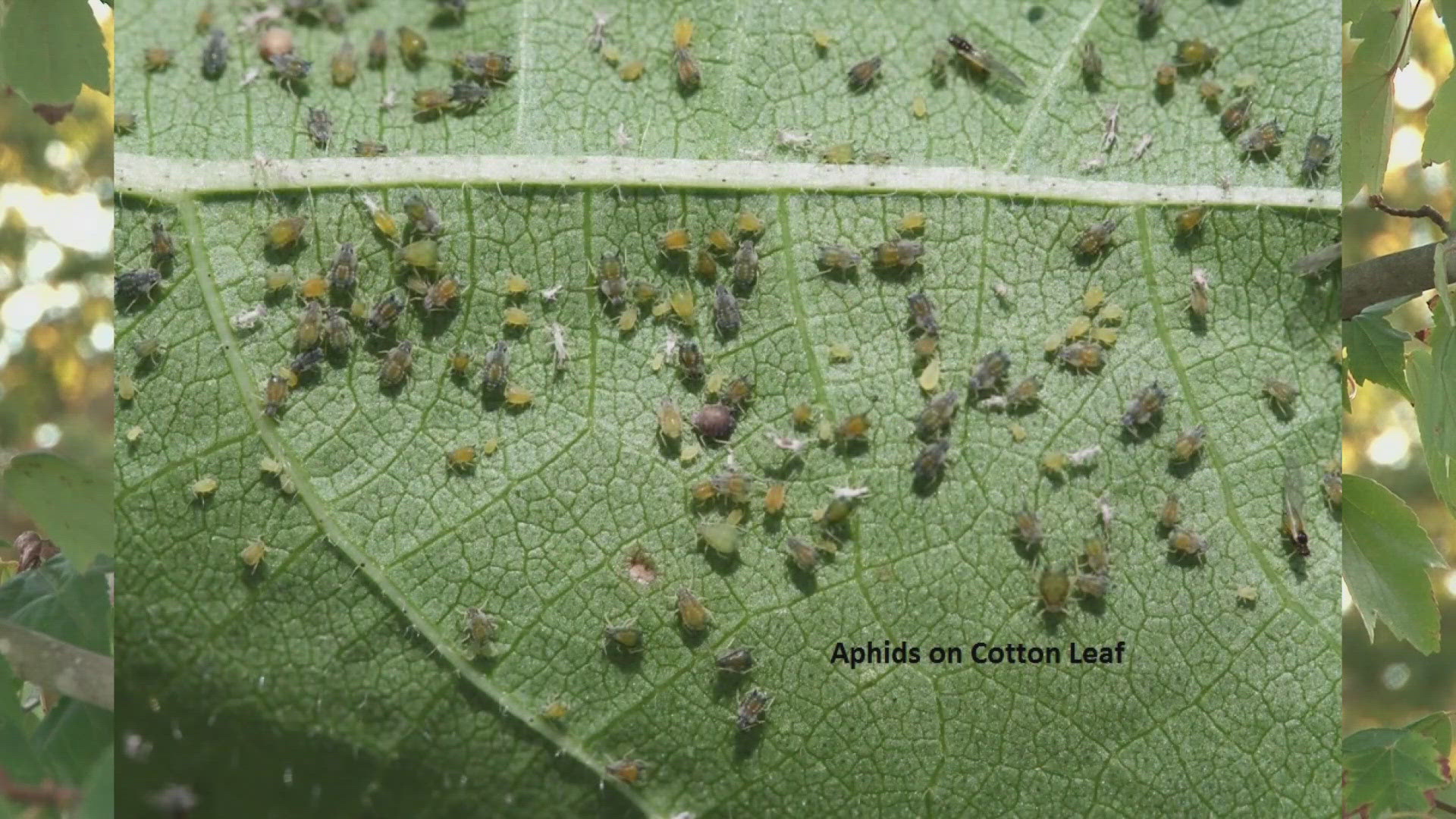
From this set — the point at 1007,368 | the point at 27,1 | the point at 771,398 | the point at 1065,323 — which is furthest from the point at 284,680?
the point at 1065,323

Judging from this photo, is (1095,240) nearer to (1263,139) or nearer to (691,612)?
(1263,139)

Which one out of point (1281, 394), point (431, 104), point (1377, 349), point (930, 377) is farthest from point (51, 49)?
point (1377, 349)

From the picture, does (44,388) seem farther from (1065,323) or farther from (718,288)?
(1065,323)

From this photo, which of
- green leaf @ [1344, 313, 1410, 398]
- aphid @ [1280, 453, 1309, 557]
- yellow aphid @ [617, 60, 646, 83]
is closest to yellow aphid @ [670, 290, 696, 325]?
yellow aphid @ [617, 60, 646, 83]

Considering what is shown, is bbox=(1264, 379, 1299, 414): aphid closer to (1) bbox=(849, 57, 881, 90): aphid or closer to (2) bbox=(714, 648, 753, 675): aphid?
(1) bbox=(849, 57, 881, 90): aphid

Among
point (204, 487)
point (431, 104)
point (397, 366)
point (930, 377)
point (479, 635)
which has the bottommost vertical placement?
point (479, 635)
